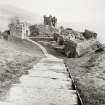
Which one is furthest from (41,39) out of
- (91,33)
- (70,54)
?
(70,54)

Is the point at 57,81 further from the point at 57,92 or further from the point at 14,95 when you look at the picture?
the point at 14,95

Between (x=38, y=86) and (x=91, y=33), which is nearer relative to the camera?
(x=38, y=86)

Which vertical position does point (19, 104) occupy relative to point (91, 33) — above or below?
below

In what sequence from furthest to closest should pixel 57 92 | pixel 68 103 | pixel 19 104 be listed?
1. pixel 57 92
2. pixel 68 103
3. pixel 19 104

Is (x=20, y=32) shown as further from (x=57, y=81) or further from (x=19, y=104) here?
(x=19, y=104)

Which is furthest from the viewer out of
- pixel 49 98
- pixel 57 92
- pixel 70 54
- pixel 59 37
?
pixel 59 37

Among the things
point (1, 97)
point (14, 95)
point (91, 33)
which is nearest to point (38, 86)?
point (14, 95)

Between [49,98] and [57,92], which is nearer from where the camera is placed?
[49,98]

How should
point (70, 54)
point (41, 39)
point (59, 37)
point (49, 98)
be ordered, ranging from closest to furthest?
point (49, 98) < point (70, 54) < point (59, 37) < point (41, 39)

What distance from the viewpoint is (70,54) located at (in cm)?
2244

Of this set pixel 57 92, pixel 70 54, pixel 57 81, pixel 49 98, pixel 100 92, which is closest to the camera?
pixel 49 98

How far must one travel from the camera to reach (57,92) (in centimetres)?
631

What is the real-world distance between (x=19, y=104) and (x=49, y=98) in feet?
3.53

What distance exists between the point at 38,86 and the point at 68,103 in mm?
2034
